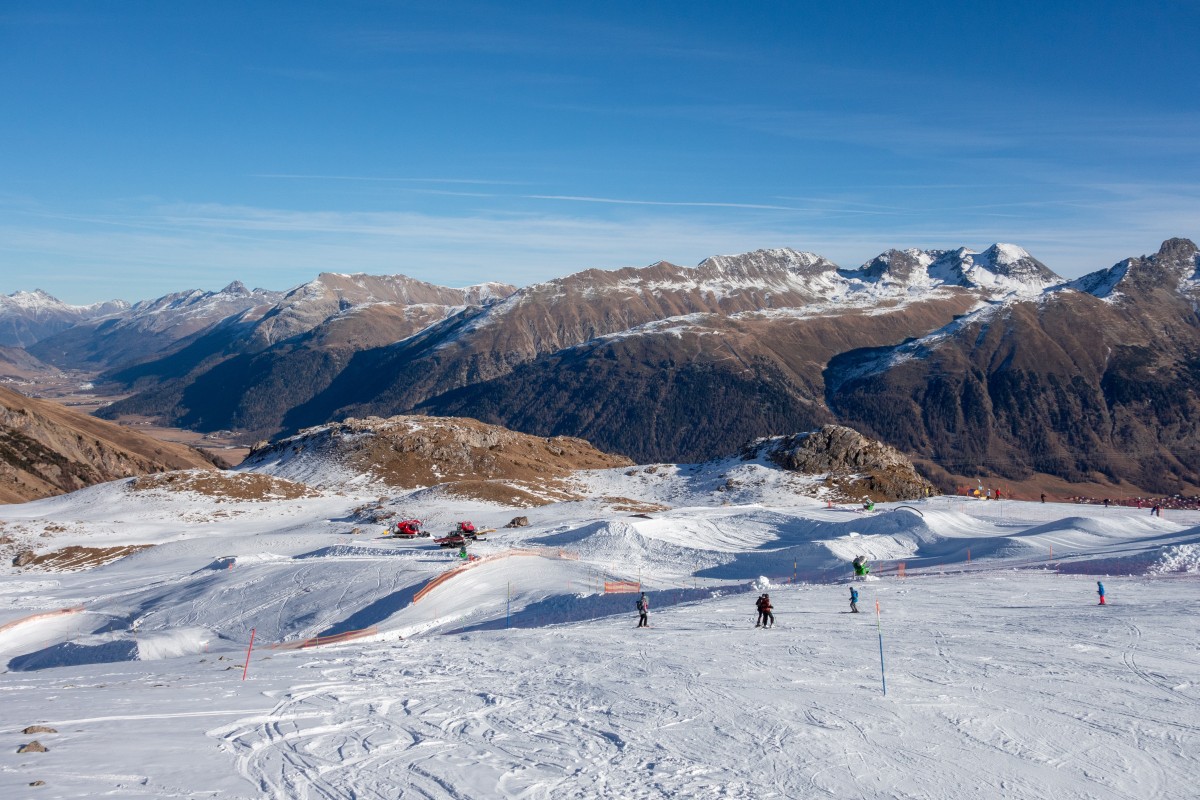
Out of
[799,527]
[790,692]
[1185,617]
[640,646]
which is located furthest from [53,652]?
[799,527]

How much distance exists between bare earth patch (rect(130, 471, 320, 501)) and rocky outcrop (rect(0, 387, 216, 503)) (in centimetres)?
1936

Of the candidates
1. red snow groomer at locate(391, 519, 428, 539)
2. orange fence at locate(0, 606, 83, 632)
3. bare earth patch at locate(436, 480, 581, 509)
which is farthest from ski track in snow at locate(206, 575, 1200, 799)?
bare earth patch at locate(436, 480, 581, 509)

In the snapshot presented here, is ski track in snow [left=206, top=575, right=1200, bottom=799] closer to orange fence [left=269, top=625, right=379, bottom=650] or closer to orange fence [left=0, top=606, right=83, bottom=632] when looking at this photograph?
orange fence [left=269, top=625, right=379, bottom=650]

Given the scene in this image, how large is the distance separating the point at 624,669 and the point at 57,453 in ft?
392

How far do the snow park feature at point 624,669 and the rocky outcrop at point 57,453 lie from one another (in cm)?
5492

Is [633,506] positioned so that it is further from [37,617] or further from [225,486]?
[37,617]

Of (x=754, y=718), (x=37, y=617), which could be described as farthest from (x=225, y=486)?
(x=754, y=718)

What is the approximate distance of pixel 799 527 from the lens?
6075 centimetres

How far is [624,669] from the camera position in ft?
78.7

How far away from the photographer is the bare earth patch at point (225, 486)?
266 ft

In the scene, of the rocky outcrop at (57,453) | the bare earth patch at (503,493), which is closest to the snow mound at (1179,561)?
the bare earth patch at (503,493)

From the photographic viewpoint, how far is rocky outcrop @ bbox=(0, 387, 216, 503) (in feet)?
338

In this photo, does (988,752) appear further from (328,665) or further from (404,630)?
(404,630)

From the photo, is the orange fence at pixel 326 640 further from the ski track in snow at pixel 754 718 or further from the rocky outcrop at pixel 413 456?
the rocky outcrop at pixel 413 456
